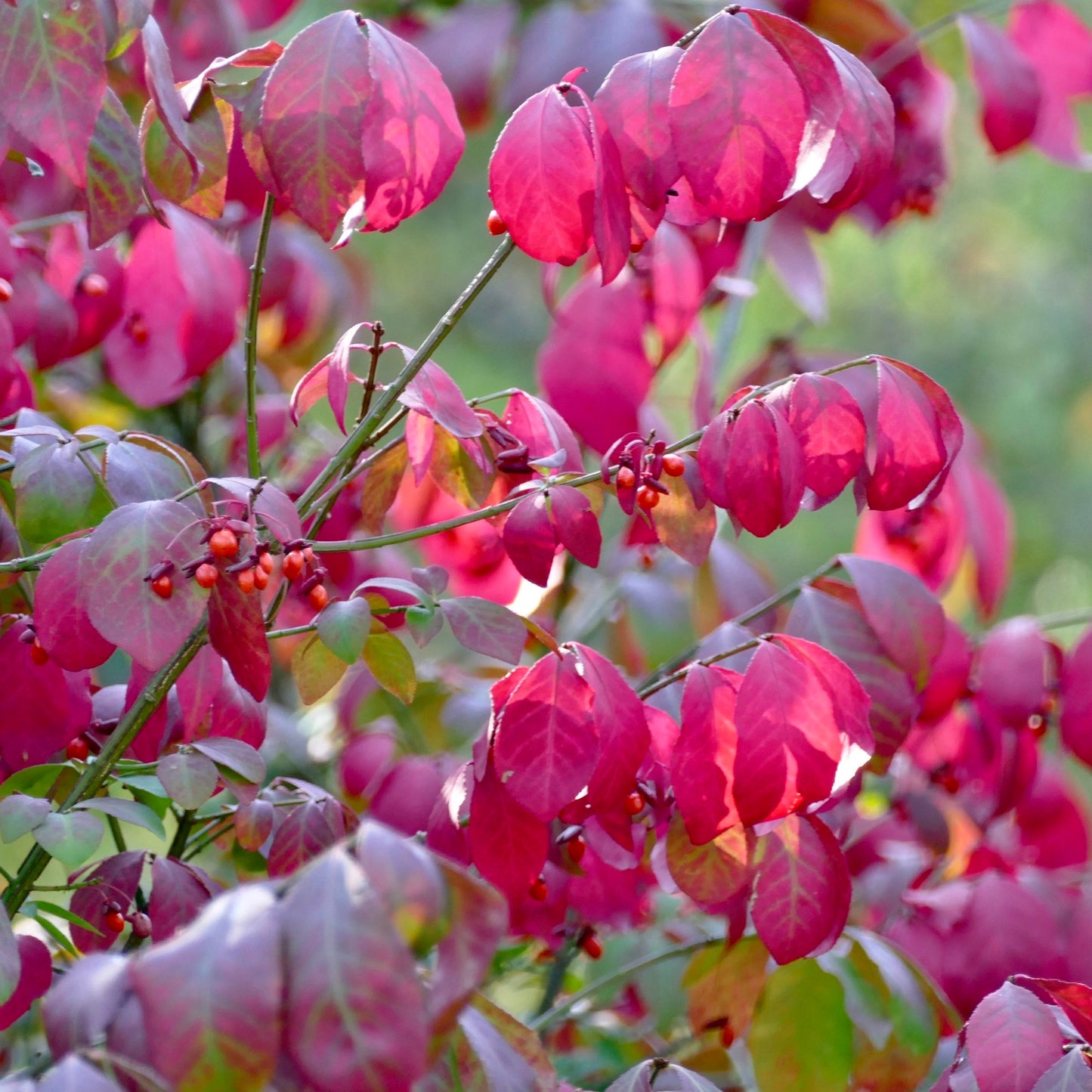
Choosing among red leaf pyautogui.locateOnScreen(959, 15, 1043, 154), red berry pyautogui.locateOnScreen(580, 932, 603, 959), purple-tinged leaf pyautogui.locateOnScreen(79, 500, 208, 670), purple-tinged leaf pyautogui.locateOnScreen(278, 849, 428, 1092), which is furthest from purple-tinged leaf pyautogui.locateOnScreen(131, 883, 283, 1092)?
red leaf pyautogui.locateOnScreen(959, 15, 1043, 154)

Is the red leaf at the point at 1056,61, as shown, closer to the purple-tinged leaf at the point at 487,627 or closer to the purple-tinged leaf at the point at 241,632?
the purple-tinged leaf at the point at 487,627

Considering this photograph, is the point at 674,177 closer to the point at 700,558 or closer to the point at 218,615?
the point at 700,558

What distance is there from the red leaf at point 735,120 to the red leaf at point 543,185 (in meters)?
0.06

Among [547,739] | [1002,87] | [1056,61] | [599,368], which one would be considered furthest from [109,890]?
[1056,61]

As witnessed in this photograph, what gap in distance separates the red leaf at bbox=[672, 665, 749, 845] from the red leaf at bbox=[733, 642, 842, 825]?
0.01 meters

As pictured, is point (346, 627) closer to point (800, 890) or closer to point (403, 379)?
point (403, 379)

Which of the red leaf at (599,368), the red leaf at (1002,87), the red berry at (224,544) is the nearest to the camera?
the red berry at (224,544)

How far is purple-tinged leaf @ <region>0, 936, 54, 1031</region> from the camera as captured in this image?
717 mm

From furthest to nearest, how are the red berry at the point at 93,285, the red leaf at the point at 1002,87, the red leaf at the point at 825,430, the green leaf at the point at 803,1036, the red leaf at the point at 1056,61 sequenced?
the red leaf at the point at 1056,61, the red leaf at the point at 1002,87, the red berry at the point at 93,285, the green leaf at the point at 803,1036, the red leaf at the point at 825,430

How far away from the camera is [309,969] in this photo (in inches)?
17.4

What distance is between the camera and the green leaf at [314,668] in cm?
78

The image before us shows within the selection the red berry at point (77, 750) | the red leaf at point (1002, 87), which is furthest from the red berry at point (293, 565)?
A: the red leaf at point (1002, 87)

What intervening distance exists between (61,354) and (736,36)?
1.99ft

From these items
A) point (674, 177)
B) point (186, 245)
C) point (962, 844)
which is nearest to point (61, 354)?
point (186, 245)
